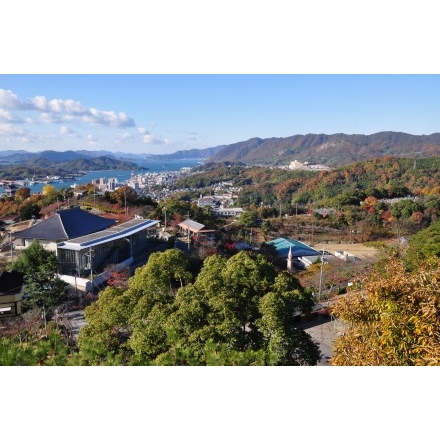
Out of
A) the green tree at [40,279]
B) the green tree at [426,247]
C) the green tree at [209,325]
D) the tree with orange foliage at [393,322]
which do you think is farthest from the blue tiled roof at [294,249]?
the tree with orange foliage at [393,322]

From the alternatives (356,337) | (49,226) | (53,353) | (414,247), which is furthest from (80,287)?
(414,247)

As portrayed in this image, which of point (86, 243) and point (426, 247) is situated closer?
point (426, 247)

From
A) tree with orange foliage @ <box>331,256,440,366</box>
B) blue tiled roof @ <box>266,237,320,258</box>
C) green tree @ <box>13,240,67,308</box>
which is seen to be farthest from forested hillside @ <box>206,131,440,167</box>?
tree with orange foliage @ <box>331,256,440,366</box>

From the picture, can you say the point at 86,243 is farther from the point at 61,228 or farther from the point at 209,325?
the point at 209,325

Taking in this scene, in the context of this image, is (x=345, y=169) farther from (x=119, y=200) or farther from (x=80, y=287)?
(x=80, y=287)

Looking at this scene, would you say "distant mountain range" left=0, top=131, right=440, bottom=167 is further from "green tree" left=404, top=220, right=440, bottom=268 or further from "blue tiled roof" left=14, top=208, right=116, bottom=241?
"blue tiled roof" left=14, top=208, right=116, bottom=241

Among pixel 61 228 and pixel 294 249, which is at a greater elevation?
pixel 61 228

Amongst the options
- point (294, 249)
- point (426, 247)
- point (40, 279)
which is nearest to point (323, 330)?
point (426, 247)
